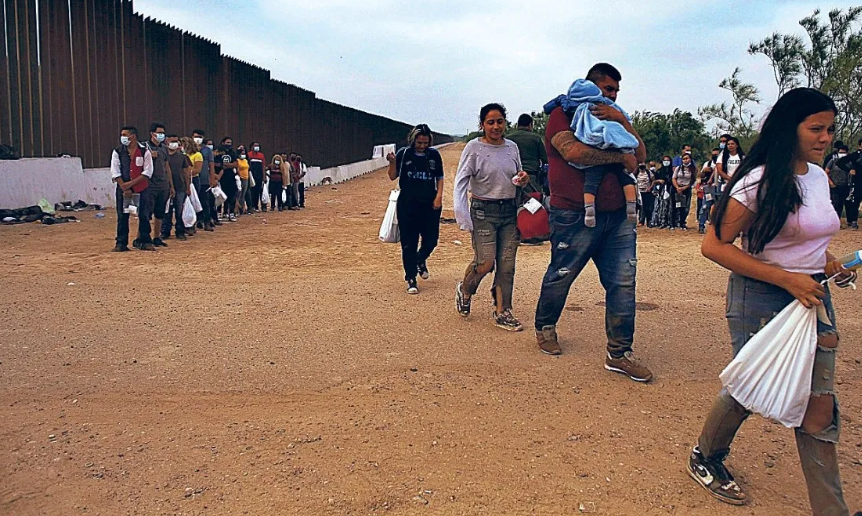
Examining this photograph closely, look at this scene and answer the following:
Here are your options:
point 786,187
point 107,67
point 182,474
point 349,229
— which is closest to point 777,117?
point 786,187

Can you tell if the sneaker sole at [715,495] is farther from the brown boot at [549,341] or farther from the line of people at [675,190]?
the line of people at [675,190]

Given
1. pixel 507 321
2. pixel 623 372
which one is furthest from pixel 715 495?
pixel 507 321

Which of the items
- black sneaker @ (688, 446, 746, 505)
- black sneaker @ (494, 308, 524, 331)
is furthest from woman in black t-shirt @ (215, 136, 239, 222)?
black sneaker @ (688, 446, 746, 505)

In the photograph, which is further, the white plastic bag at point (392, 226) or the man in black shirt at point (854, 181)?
the man in black shirt at point (854, 181)

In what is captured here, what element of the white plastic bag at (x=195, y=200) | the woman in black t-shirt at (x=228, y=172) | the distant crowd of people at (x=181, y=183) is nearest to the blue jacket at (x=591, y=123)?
the distant crowd of people at (x=181, y=183)

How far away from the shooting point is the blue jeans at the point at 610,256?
15.5 ft

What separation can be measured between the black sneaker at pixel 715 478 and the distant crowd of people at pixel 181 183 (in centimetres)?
886

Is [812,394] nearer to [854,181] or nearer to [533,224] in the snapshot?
[533,224]

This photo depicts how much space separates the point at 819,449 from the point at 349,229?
12.6 metres

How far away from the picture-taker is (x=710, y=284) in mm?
8234

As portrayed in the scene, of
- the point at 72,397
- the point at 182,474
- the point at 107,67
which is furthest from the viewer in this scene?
the point at 107,67

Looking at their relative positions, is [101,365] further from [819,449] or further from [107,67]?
[107,67]

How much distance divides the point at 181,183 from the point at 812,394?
10843 mm

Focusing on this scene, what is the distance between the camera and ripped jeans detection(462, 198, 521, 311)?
236 inches
